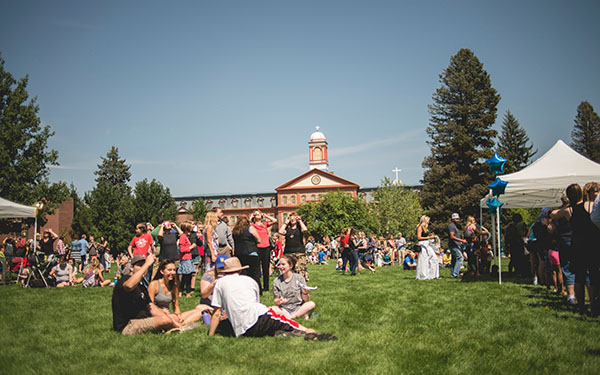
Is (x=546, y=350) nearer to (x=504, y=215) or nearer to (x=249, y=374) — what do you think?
(x=249, y=374)

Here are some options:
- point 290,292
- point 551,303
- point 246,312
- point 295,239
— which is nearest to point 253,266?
point 295,239

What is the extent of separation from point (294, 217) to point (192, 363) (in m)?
6.24

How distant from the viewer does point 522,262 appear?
46.7 ft

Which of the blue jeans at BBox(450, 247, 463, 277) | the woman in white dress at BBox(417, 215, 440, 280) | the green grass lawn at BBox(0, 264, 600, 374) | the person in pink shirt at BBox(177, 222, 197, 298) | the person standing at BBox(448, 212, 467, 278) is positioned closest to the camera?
the green grass lawn at BBox(0, 264, 600, 374)

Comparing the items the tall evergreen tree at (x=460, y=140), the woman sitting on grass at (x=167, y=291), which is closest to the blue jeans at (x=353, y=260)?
the woman sitting on grass at (x=167, y=291)

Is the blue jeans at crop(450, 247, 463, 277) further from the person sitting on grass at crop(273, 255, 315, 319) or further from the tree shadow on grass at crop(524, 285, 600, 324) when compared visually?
the person sitting on grass at crop(273, 255, 315, 319)

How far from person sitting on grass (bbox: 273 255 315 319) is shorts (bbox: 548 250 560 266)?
5.65 meters

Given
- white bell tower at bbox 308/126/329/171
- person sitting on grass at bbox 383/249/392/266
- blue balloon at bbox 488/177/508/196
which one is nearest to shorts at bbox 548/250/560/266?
blue balloon at bbox 488/177/508/196

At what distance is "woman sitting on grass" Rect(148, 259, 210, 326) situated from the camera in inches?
286

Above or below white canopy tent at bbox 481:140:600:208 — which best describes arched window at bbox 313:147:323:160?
above

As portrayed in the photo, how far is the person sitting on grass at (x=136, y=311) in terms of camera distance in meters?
6.45

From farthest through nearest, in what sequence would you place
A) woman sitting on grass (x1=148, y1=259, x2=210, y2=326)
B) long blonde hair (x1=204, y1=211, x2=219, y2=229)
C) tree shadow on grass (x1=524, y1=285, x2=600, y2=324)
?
long blonde hair (x1=204, y1=211, x2=219, y2=229) → woman sitting on grass (x1=148, y1=259, x2=210, y2=326) → tree shadow on grass (x1=524, y1=285, x2=600, y2=324)

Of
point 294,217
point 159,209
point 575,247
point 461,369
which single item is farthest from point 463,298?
point 159,209

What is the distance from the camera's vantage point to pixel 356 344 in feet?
18.6
